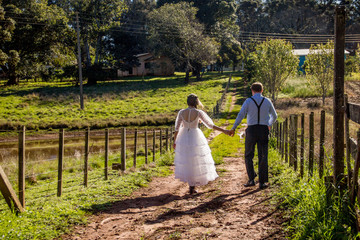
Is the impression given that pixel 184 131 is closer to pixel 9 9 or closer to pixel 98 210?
pixel 98 210

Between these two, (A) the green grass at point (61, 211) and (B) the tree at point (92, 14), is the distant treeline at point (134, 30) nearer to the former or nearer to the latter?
(B) the tree at point (92, 14)

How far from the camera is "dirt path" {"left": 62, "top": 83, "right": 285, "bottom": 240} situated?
5031mm

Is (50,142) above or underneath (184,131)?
underneath

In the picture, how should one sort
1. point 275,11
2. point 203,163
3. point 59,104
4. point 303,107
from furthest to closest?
point 275,11
point 59,104
point 303,107
point 203,163

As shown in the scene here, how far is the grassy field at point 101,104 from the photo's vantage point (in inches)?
1261

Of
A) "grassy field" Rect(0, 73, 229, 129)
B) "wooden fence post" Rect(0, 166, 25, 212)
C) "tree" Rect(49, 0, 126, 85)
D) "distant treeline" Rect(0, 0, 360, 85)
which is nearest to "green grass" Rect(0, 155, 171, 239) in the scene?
"wooden fence post" Rect(0, 166, 25, 212)

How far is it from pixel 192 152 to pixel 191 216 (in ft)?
6.32

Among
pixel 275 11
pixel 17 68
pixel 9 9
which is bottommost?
pixel 17 68

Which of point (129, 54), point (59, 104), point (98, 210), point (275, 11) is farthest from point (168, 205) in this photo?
point (275, 11)

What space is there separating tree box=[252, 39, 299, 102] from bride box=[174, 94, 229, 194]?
27.2m

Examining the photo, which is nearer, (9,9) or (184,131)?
(184,131)

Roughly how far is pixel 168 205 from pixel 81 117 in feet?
93.2

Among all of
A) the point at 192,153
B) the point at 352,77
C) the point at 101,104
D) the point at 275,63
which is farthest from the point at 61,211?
the point at 352,77

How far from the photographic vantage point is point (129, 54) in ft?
209
